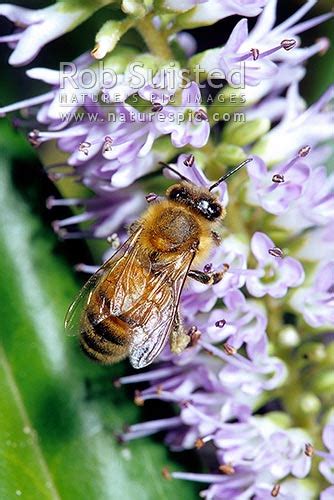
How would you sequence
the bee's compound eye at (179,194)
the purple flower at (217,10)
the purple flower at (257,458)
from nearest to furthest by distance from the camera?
1. the purple flower at (217,10)
2. the bee's compound eye at (179,194)
3. the purple flower at (257,458)

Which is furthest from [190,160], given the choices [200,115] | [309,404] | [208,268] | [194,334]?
[309,404]

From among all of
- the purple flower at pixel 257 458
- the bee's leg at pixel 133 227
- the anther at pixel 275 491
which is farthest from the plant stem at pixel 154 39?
the anther at pixel 275 491

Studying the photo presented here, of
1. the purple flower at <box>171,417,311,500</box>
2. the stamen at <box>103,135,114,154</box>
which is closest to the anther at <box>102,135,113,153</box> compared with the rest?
the stamen at <box>103,135,114,154</box>

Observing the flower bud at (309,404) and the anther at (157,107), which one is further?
the flower bud at (309,404)

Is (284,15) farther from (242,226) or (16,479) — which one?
(16,479)

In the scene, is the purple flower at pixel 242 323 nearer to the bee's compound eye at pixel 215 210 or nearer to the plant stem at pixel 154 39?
the bee's compound eye at pixel 215 210
